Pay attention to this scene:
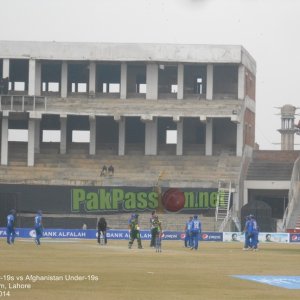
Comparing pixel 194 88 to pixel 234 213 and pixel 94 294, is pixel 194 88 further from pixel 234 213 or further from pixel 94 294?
pixel 94 294

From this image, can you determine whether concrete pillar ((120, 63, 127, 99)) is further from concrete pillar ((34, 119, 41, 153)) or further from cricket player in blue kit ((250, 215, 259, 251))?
cricket player in blue kit ((250, 215, 259, 251))

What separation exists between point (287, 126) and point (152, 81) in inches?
1157

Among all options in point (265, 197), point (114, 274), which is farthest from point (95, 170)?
point (114, 274)

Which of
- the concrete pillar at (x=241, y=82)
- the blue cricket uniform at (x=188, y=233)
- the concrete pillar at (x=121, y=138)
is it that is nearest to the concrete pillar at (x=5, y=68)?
the concrete pillar at (x=121, y=138)

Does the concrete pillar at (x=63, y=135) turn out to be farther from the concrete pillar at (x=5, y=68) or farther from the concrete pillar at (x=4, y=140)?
the concrete pillar at (x=5, y=68)

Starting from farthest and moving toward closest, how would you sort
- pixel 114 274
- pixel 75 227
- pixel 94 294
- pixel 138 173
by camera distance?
pixel 138 173
pixel 75 227
pixel 114 274
pixel 94 294

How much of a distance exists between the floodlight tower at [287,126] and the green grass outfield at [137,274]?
70084mm

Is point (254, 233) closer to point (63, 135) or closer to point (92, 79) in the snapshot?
point (92, 79)

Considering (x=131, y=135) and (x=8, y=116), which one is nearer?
(x=8, y=116)

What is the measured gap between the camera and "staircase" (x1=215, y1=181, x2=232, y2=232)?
3017 inches

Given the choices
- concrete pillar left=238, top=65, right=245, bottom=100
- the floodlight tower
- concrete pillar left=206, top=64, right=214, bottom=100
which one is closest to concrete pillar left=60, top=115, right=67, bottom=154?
concrete pillar left=206, top=64, right=214, bottom=100

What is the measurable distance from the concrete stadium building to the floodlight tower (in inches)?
810

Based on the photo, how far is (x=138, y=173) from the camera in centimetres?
8375

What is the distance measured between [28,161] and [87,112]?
611 cm
